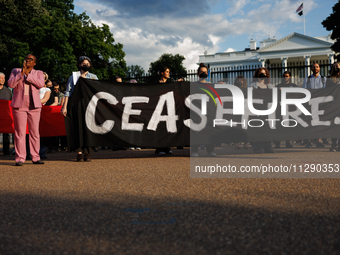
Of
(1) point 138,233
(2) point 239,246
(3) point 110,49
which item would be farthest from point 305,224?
(3) point 110,49

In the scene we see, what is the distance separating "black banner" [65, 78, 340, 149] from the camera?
8453mm

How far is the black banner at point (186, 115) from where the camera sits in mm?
8453

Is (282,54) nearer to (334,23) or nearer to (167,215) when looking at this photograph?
(334,23)

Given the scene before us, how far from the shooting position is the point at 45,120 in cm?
990

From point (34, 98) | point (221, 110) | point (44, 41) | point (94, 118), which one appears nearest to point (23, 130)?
point (34, 98)

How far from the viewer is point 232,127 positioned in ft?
29.5

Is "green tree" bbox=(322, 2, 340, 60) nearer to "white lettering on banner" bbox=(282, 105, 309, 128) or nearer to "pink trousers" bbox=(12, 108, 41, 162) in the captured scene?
"white lettering on banner" bbox=(282, 105, 309, 128)

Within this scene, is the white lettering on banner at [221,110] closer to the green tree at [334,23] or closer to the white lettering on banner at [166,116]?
the white lettering on banner at [166,116]

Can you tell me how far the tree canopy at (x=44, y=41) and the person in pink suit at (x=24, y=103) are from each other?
98.0 feet

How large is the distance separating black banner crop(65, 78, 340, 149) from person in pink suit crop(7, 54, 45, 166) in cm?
78

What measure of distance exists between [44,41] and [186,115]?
35124 millimetres

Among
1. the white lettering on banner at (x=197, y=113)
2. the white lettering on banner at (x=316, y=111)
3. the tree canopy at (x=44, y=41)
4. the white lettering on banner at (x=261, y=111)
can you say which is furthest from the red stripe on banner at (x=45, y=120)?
the tree canopy at (x=44, y=41)

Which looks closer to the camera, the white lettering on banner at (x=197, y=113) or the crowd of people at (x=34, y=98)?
the crowd of people at (x=34, y=98)

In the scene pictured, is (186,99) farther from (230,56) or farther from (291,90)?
(230,56)
